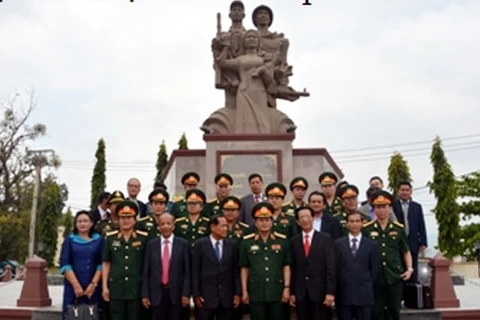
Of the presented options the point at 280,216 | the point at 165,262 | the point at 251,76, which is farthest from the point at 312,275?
the point at 251,76

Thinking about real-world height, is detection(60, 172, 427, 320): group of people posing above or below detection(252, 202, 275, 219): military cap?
below

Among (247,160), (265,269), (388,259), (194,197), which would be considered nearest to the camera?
(265,269)

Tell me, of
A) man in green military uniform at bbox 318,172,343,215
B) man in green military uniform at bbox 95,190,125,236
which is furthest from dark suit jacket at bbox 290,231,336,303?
man in green military uniform at bbox 95,190,125,236

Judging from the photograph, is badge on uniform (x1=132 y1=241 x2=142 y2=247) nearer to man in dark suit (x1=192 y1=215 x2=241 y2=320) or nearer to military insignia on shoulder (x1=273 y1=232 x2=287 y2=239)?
man in dark suit (x1=192 y1=215 x2=241 y2=320)

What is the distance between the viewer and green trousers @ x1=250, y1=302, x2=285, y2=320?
5.62 m

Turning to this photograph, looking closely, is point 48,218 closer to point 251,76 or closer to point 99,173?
point 99,173

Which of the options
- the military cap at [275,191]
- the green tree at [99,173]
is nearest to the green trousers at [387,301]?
the military cap at [275,191]

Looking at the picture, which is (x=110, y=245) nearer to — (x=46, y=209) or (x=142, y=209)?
(x=142, y=209)

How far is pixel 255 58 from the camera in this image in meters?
12.6

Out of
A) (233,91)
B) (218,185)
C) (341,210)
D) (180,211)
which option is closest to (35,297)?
(180,211)

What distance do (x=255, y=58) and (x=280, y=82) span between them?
95cm

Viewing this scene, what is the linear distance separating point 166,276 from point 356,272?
1849 millimetres

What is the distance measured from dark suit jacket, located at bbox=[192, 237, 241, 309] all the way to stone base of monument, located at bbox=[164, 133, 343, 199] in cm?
543

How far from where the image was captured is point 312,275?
5.64 meters
